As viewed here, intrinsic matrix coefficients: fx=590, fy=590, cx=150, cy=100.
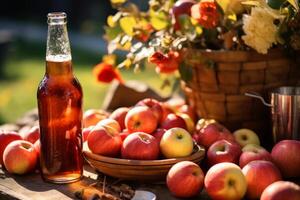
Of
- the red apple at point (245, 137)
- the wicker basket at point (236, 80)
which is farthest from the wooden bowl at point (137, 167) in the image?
the wicker basket at point (236, 80)

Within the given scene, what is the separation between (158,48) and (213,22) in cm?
18

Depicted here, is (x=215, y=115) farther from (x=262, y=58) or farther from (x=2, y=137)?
(x=2, y=137)

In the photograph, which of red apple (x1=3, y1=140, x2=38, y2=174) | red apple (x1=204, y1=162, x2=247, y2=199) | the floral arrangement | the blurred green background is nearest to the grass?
the blurred green background

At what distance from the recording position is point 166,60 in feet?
5.51

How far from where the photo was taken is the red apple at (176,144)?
4.91 feet

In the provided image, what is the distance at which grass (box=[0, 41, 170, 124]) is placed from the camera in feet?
14.5

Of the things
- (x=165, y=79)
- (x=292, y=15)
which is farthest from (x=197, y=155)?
(x=165, y=79)

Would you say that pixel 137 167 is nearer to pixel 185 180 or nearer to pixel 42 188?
pixel 185 180

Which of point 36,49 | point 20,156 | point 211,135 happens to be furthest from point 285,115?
point 36,49

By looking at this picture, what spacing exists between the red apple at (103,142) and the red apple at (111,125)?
0.02m

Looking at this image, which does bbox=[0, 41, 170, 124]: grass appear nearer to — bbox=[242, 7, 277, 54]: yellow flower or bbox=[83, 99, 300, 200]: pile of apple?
bbox=[83, 99, 300, 200]: pile of apple

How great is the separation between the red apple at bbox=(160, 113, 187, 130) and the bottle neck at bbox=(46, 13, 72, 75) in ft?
1.18

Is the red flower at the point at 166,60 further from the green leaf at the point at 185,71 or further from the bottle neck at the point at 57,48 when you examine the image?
the bottle neck at the point at 57,48

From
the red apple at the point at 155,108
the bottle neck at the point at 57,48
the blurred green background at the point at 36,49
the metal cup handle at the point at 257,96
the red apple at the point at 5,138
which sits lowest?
the blurred green background at the point at 36,49
